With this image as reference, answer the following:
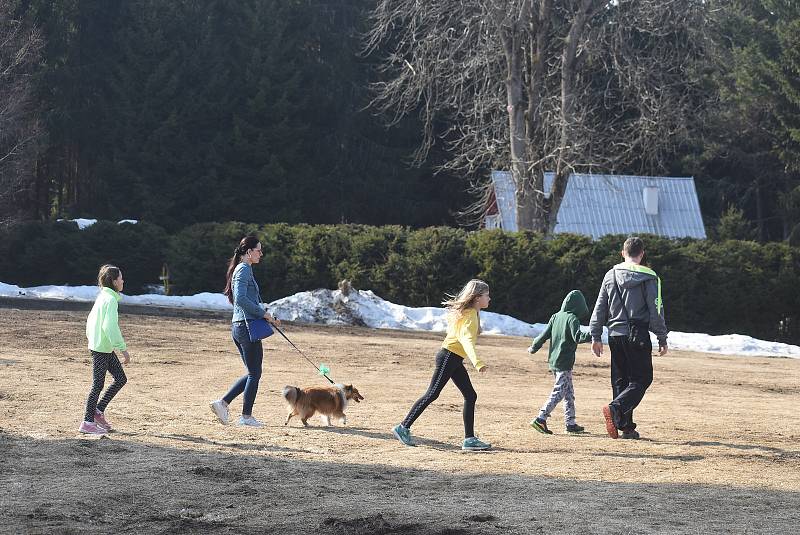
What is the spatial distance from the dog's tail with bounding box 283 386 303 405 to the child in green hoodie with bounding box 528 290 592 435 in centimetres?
246

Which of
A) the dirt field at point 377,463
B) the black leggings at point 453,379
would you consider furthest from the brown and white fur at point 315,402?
the black leggings at point 453,379

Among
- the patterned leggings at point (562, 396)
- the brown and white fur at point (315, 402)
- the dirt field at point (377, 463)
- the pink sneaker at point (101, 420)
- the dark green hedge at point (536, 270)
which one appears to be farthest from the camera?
the dark green hedge at point (536, 270)

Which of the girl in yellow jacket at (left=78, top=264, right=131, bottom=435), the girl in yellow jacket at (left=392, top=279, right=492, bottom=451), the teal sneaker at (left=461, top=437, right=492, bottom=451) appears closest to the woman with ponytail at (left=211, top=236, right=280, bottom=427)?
the girl in yellow jacket at (left=78, top=264, right=131, bottom=435)

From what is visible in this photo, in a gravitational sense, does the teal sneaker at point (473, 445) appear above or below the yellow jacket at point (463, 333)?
below

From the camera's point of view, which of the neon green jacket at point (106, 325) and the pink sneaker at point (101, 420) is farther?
the pink sneaker at point (101, 420)

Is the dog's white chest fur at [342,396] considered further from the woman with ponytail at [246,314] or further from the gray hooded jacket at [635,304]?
the gray hooded jacket at [635,304]

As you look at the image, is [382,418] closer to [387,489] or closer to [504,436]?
[504,436]

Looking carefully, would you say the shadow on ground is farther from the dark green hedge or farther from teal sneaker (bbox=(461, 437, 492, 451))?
the dark green hedge

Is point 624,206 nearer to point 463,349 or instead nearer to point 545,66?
point 545,66

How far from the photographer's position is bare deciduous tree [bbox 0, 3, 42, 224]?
137ft

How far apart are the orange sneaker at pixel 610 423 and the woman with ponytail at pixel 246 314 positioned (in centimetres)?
343

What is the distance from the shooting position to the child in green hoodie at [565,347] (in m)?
11.9

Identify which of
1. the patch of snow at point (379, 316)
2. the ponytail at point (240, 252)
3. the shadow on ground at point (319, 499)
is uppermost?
the ponytail at point (240, 252)

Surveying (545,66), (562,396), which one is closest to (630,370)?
(562,396)
